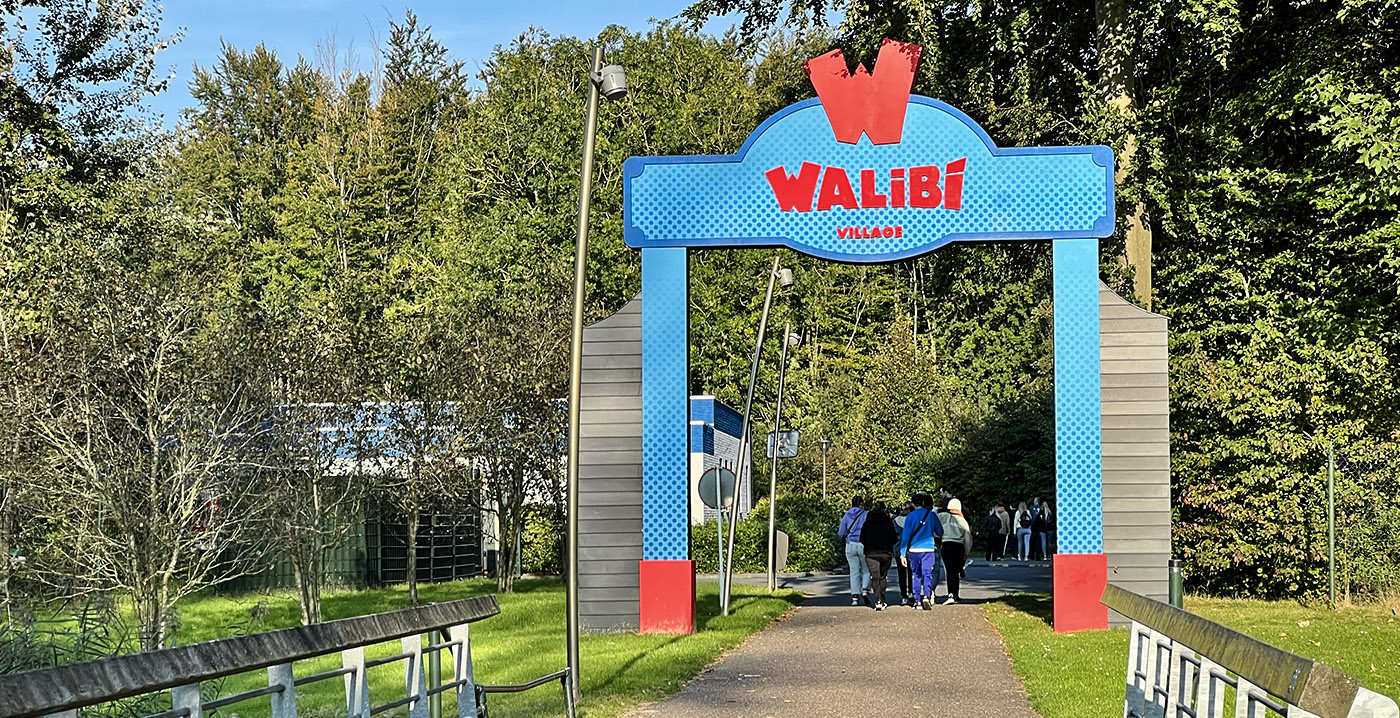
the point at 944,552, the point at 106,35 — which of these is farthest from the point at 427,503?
the point at 106,35

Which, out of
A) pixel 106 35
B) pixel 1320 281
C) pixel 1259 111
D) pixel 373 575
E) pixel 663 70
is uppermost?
pixel 663 70

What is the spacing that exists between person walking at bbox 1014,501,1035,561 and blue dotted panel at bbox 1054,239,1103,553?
25.0 metres

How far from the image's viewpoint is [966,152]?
696 inches

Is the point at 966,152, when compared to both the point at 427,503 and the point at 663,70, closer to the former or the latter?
the point at 427,503

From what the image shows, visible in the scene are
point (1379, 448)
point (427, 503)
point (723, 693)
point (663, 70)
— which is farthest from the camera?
point (663, 70)

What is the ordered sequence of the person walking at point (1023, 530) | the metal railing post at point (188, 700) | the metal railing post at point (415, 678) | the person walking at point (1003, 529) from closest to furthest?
1. the metal railing post at point (188, 700)
2. the metal railing post at point (415, 678)
3. the person walking at point (1023, 530)
4. the person walking at point (1003, 529)

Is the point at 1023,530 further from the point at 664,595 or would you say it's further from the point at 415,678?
the point at 415,678

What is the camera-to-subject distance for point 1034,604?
888 inches

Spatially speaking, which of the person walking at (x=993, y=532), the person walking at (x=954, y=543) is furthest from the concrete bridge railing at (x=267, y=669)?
the person walking at (x=993, y=532)

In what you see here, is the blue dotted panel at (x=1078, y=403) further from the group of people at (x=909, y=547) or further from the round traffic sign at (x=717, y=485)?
the round traffic sign at (x=717, y=485)

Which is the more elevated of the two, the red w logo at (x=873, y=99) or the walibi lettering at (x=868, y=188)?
the red w logo at (x=873, y=99)

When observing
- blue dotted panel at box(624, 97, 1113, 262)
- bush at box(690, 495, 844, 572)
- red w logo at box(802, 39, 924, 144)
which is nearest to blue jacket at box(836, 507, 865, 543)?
blue dotted panel at box(624, 97, 1113, 262)

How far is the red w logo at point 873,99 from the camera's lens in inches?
699

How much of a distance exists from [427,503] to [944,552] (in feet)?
29.0
